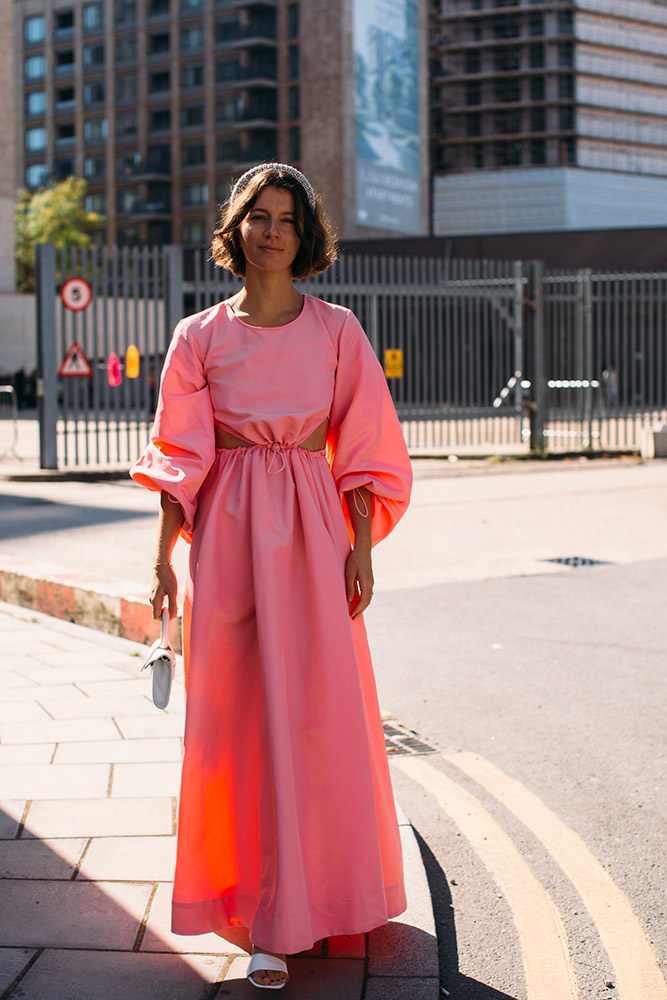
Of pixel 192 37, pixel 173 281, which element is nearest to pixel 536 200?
pixel 192 37

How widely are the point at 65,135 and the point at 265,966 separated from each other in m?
89.5

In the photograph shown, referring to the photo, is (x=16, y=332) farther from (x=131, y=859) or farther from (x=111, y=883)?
(x=111, y=883)

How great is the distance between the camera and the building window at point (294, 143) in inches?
2943

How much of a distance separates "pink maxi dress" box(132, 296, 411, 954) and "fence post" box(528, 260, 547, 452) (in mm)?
16313

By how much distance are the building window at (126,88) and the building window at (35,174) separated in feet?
26.9

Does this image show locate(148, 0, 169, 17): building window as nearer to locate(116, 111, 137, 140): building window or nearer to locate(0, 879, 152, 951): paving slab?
locate(116, 111, 137, 140): building window

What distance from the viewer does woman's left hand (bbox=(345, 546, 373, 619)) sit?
112 inches

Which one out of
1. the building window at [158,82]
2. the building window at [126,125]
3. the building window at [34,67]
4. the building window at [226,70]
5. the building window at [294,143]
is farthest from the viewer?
Result: the building window at [34,67]

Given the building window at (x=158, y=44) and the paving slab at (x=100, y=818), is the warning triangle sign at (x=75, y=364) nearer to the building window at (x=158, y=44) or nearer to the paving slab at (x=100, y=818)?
the paving slab at (x=100, y=818)

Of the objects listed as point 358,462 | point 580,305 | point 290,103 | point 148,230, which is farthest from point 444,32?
A: point 358,462

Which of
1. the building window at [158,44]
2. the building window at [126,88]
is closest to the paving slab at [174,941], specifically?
the building window at [158,44]

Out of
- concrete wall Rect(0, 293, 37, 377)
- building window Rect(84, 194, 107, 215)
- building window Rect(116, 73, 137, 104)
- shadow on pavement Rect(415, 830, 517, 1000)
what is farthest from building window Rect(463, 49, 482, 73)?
shadow on pavement Rect(415, 830, 517, 1000)

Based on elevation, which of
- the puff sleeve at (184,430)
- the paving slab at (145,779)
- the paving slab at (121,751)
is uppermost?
the puff sleeve at (184,430)

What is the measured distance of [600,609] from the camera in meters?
6.94
